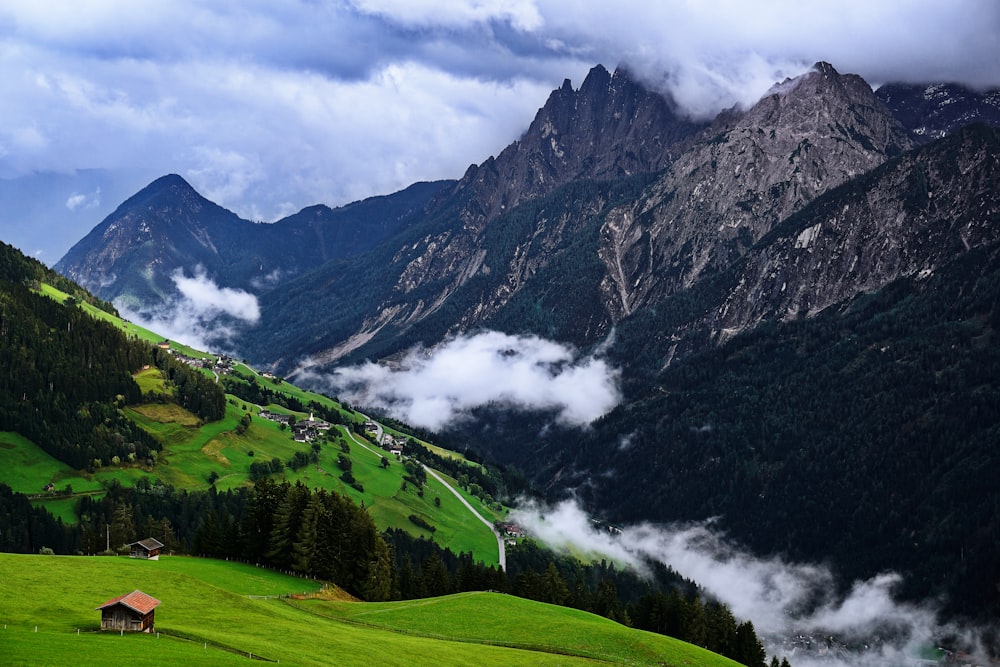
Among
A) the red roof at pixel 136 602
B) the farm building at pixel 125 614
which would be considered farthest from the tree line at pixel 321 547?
the farm building at pixel 125 614

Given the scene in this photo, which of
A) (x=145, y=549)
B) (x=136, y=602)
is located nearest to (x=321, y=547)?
(x=145, y=549)

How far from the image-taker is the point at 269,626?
76.8 m

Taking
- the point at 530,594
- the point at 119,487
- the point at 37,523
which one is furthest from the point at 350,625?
the point at 119,487

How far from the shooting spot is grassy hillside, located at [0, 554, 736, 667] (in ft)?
200

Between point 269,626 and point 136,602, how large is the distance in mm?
13722

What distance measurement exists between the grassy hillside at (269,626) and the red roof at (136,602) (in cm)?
193

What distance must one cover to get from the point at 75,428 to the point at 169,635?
15028cm

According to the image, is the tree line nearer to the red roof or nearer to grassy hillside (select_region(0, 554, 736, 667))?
grassy hillside (select_region(0, 554, 736, 667))

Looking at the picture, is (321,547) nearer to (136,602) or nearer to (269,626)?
(269,626)

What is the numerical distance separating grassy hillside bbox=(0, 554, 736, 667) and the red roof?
193 cm

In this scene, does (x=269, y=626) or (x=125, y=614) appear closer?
(x=125, y=614)

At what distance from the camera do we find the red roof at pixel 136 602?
65.4 meters

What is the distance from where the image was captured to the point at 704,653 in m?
105

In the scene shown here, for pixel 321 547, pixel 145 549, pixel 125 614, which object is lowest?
pixel 125 614
